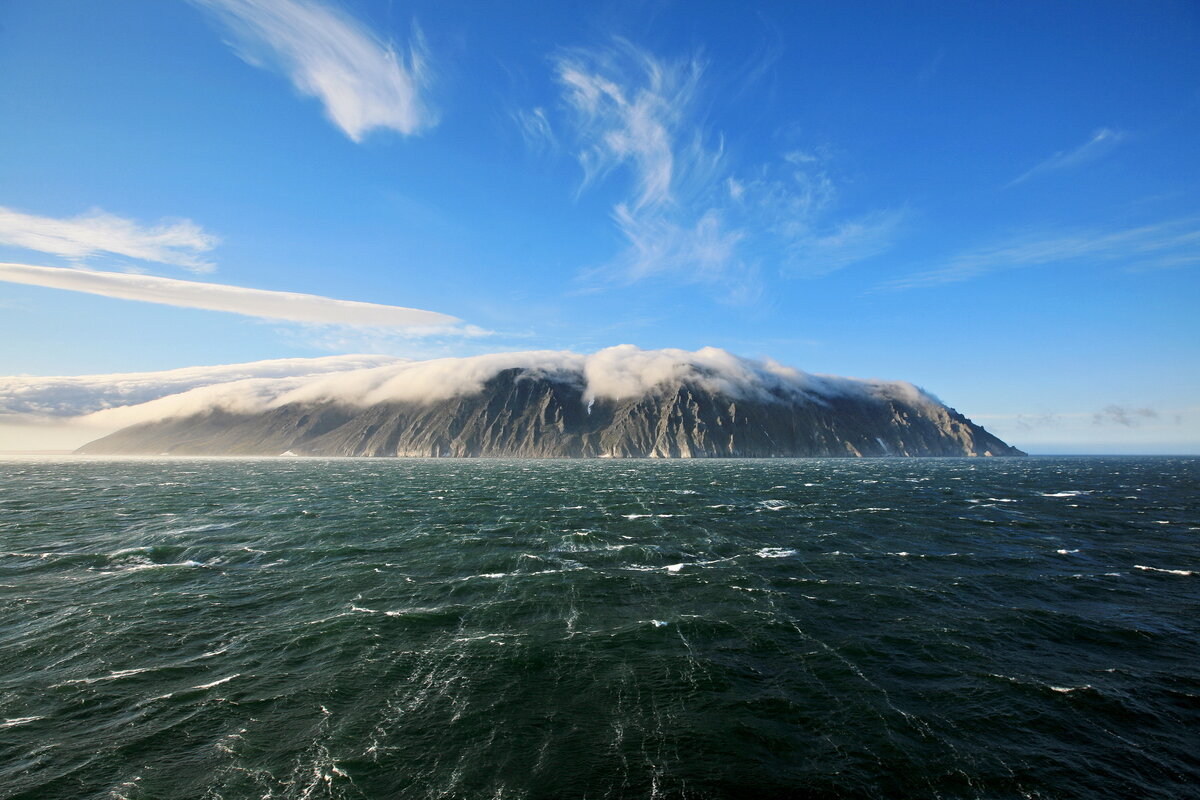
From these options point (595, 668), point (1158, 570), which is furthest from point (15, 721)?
point (1158, 570)

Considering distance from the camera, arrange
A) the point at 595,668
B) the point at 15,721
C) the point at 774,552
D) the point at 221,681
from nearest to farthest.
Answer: the point at 15,721 → the point at 221,681 → the point at 595,668 → the point at 774,552

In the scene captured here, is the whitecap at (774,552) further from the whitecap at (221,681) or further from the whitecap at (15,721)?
the whitecap at (15,721)

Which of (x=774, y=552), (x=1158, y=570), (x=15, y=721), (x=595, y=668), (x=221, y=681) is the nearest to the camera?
(x=15, y=721)

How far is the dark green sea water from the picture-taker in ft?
60.0

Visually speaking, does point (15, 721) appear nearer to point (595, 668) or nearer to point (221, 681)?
point (221, 681)

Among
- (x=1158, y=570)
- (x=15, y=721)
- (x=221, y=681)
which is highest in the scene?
(x=1158, y=570)

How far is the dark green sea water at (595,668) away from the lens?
18.3 metres

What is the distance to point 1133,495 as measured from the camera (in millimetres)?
103938

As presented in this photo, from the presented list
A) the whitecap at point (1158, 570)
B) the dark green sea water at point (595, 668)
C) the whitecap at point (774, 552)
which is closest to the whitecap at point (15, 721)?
the dark green sea water at point (595, 668)

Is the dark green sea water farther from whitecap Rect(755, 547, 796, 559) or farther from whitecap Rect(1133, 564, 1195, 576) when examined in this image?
whitecap Rect(755, 547, 796, 559)

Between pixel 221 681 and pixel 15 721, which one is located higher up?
pixel 221 681

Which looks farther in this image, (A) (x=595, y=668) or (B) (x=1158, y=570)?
(B) (x=1158, y=570)

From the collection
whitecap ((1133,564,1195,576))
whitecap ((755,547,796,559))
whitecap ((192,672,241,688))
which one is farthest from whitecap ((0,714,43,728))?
whitecap ((1133,564,1195,576))

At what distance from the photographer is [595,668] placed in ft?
84.6
